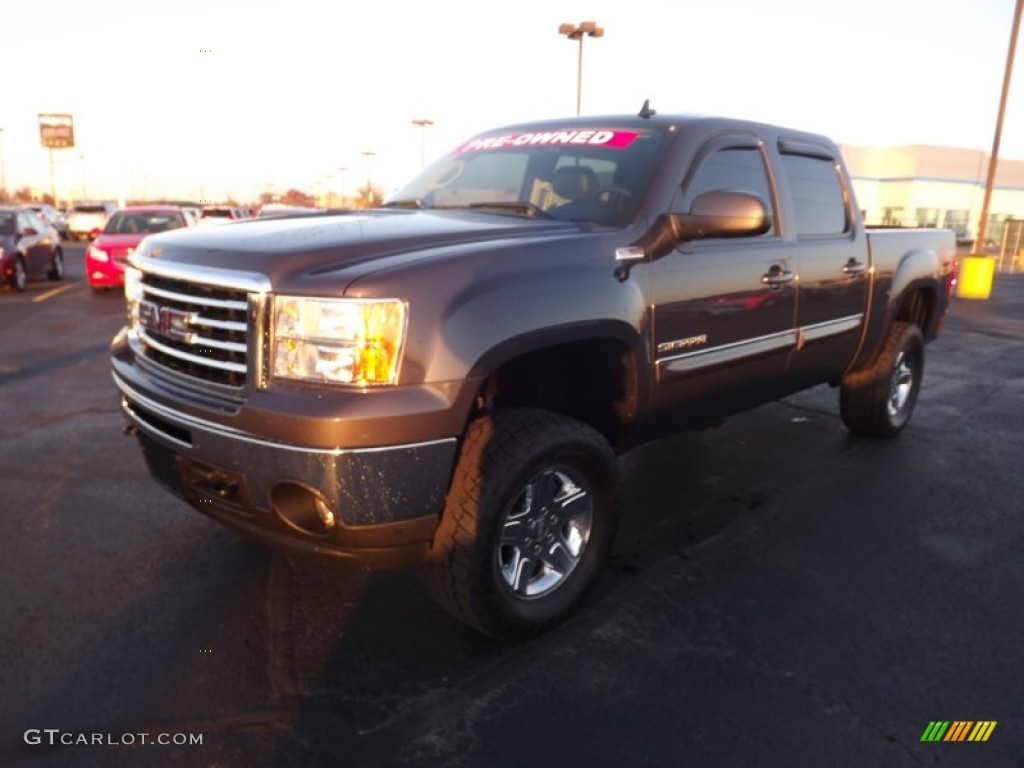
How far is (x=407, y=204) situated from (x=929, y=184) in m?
61.4

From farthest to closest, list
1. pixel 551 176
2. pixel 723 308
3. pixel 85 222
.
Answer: pixel 85 222, pixel 551 176, pixel 723 308

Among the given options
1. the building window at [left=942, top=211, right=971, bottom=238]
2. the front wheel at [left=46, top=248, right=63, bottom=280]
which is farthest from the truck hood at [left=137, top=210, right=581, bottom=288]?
the building window at [left=942, top=211, right=971, bottom=238]

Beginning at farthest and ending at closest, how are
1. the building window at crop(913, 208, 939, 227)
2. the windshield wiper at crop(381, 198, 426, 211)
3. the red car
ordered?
1. the building window at crop(913, 208, 939, 227)
2. the red car
3. the windshield wiper at crop(381, 198, 426, 211)

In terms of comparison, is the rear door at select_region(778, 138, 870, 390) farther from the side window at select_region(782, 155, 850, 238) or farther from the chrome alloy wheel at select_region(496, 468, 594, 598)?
the chrome alloy wheel at select_region(496, 468, 594, 598)

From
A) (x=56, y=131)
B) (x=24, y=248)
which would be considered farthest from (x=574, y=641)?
(x=56, y=131)

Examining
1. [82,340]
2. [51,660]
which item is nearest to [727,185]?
[51,660]

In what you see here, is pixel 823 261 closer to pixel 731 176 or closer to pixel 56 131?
pixel 731 176

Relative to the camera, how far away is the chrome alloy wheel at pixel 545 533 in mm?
2936

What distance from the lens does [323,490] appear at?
239 centimetres

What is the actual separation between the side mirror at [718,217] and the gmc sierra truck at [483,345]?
1cm

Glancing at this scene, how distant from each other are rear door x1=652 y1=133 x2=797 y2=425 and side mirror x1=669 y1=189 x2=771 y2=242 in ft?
0.28

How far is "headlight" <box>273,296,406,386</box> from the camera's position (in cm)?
240

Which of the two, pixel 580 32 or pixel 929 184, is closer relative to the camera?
pixel 580 32

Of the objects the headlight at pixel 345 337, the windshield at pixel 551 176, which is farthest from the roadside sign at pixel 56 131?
the headlight at pixel 345 337
